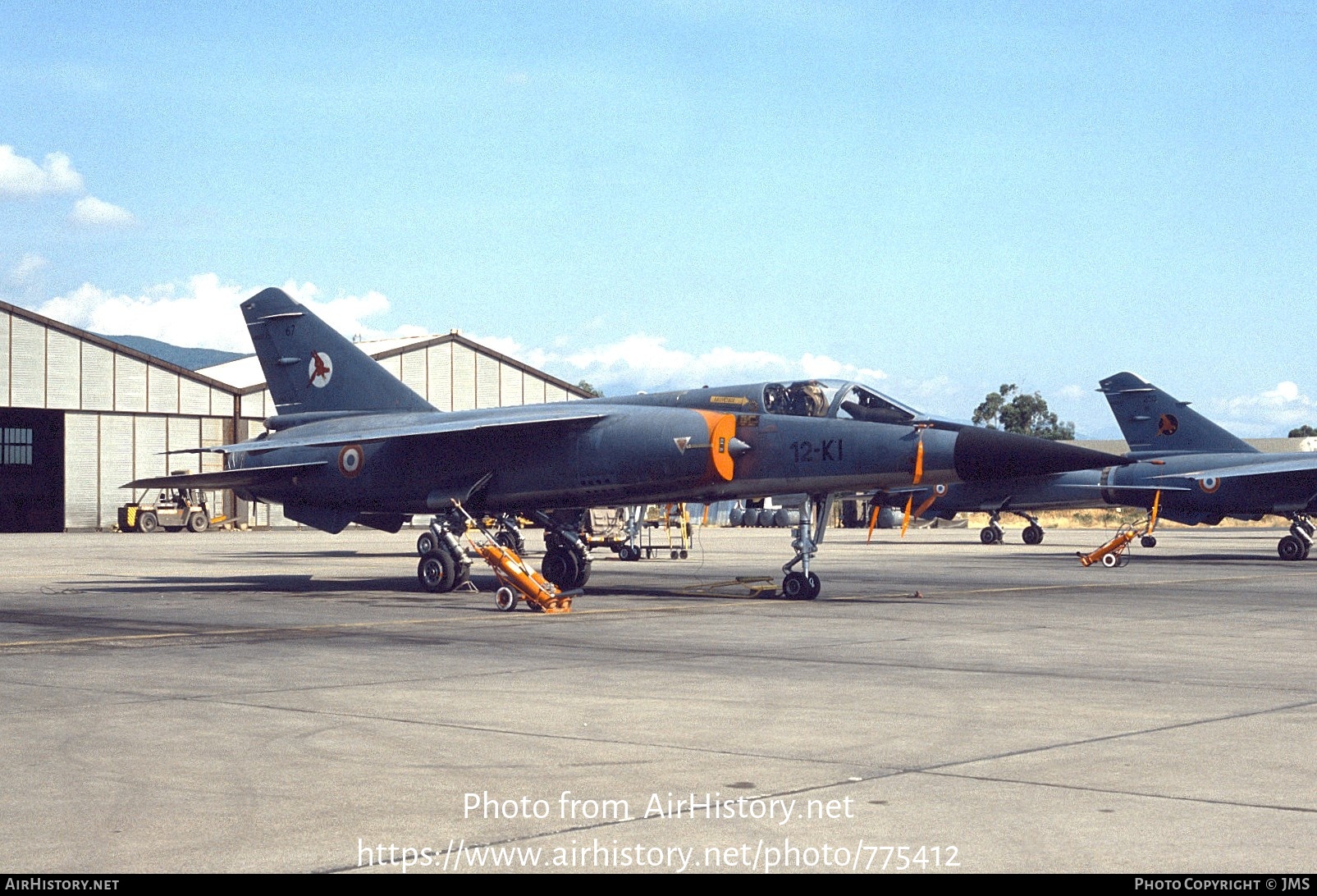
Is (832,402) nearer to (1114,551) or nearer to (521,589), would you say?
(521,589)

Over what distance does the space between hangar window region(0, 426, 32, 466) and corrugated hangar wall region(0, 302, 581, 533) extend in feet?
0.17

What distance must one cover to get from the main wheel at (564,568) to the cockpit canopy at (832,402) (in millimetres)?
4496

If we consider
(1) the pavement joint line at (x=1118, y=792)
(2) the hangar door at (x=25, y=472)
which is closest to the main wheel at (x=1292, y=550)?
(1) the pavement joint line at (x=1118, y=792)

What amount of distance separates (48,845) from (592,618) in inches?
448

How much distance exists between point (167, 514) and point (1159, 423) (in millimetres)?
41369

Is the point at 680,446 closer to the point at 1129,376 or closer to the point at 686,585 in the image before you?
the point at 686,585

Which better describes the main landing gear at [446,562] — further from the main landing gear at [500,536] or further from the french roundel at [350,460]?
the french roundel at [350,460]

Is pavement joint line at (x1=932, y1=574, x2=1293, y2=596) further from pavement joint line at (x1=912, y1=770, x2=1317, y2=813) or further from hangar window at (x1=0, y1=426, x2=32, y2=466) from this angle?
hangar window at (x1=0, y1=426, x2=32, y2=466)

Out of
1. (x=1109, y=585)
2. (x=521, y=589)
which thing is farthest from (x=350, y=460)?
(x=1109, y=585)

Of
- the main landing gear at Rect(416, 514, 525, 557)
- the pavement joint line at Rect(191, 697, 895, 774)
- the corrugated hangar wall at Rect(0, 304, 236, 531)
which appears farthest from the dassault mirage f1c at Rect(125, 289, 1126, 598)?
the corrugated hangar wall at Rect(0, 304, 236, 531)

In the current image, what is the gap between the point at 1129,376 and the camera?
127ft

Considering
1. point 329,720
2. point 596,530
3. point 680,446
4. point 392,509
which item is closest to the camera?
point 329,720
